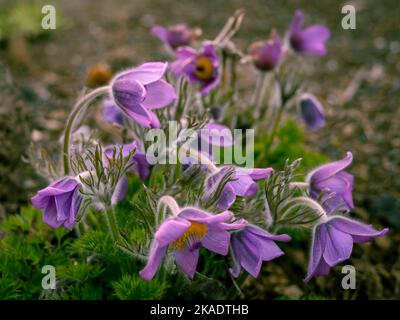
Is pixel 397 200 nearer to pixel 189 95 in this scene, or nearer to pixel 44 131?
pixel 189 95

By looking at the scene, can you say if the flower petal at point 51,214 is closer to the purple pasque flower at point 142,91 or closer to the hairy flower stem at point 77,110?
the hairy flower stem at point 77,110

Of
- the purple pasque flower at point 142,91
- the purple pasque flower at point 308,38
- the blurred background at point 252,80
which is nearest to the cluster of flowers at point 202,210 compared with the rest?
the purple pasque flower at point 142,91

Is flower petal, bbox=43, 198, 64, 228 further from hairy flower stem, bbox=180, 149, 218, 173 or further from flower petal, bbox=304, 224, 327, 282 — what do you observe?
flower petal, bbox=304, 224, 327, 282

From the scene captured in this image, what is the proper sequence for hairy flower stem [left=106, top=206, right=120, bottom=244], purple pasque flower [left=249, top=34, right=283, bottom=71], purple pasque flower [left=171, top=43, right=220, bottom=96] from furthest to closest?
purple pasque flower [left=249, top=34, right=283, bottom=71] < purple pasque flower [left=171, top=43, right=220, bottom=96] < hairy flower stem [left=106, top=206, right=120, bottom=244]

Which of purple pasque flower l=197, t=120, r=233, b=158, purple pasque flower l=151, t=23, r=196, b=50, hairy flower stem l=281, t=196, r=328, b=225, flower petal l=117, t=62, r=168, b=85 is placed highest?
purple pasque flower l=151, t=23, r=196, b=50

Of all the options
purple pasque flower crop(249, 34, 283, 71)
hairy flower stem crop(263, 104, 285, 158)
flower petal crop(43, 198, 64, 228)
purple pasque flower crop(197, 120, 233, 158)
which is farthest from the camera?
hairy flower stem crop(263, 104, 285, 158)

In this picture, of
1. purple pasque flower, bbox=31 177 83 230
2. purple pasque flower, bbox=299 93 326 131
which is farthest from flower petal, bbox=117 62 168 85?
purple pasque flower, bbox=299 93 326 131
